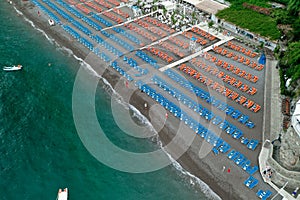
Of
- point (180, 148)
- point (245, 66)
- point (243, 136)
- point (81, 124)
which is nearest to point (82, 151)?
point (81, 124)

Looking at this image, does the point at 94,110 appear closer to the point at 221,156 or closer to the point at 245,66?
the point at 221,156

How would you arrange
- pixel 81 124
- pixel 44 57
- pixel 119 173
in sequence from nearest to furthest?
pixel 119 173, pixel 81 124, pixel 44 57

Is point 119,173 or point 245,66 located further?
point 245,66

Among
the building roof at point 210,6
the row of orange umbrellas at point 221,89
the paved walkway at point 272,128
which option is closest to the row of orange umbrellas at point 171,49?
the row of orange umbrellas at point 221,89

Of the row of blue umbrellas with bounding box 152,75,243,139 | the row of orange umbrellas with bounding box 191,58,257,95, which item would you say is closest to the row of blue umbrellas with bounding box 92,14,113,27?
the row of blue umbrellas with bounding box 152,75,243,139

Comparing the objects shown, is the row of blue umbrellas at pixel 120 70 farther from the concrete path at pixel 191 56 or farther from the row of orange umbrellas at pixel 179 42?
the row of orange umbrellas at pixel 179 42

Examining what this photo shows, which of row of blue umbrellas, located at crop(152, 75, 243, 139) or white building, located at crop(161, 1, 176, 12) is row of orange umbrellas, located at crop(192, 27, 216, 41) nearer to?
white building, located at crop(161, 1, 176, 12)
